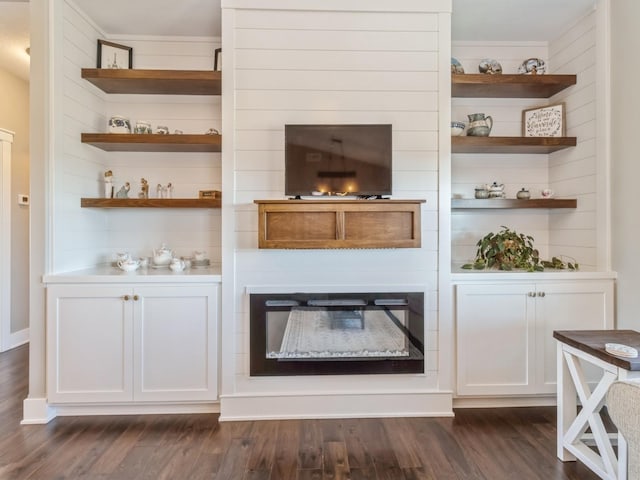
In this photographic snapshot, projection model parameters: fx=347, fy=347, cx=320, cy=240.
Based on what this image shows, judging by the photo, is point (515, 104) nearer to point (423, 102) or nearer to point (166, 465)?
point (423, 102)

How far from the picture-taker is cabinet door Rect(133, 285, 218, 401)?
232 centimetres

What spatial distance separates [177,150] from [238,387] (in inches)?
74.8

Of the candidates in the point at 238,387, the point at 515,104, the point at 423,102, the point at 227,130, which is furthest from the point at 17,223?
the point at 515,104

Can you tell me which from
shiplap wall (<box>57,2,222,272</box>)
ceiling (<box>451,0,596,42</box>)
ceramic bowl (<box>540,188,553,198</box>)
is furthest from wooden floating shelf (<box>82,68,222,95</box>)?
ceramic bowl (<box>540,188,553,198</box>)

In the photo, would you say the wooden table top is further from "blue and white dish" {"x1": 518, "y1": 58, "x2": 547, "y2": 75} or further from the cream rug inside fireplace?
"blue and white dish" {"x1": 518, "y1": 58, "x2": 547, "y2": 75}

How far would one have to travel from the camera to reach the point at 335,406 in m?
2.37

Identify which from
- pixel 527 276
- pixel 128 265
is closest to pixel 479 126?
pixel 527 276

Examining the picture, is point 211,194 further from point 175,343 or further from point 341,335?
point 341,335

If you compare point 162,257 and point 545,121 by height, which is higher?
point 545,121

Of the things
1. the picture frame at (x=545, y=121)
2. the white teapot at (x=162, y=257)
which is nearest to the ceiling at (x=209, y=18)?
the picture frame at (x=545, y=121)

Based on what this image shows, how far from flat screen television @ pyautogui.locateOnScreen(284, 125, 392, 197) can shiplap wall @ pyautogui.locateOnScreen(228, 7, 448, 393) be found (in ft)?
0.36

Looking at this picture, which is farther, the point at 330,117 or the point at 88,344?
the point at 330,117

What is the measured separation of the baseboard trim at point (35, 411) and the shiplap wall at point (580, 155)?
3951 millimetres

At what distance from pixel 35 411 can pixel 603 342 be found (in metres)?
3.40
